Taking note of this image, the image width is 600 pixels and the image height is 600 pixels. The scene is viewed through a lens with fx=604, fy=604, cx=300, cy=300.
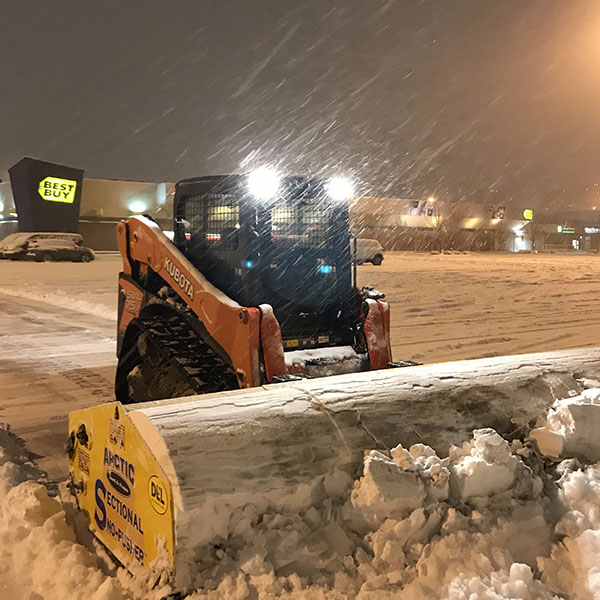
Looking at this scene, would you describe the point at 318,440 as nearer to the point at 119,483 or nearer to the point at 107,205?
the point at 119,483

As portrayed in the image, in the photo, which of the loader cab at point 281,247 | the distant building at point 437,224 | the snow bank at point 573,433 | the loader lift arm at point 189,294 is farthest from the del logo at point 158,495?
the distant building at point 437,224

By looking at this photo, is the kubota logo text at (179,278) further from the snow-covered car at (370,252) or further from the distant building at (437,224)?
the distant building at (437,224)

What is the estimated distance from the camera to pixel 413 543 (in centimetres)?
241

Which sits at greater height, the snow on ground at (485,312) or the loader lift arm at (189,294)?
the loader lift arm at (189,294)

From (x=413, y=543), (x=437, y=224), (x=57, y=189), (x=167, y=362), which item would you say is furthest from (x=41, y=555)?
(x=437, y=224)

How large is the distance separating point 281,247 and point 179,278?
37.2 inches

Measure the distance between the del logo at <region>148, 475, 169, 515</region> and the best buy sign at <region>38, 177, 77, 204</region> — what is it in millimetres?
38563

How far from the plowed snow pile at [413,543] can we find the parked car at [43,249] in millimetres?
28083

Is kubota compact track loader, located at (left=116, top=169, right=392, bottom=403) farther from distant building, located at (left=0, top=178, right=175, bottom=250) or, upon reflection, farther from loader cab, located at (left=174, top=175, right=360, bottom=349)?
distant building, located at (left=0, top=178, right=175, bottom=250)

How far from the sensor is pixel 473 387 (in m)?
3.44

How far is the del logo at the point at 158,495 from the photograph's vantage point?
7.93ft

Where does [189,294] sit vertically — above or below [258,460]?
above

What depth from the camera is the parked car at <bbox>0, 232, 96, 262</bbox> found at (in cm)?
2875

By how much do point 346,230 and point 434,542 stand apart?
142 inches
